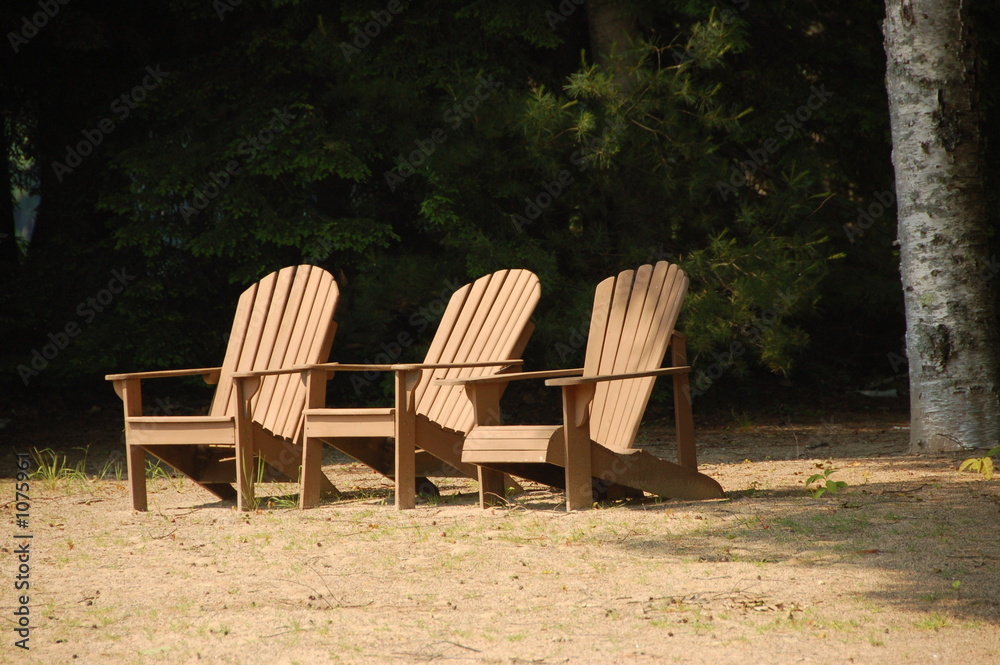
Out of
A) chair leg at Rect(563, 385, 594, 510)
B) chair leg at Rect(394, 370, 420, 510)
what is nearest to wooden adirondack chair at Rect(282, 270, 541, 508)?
chair leg at Rect(394, 370, 420, 510)

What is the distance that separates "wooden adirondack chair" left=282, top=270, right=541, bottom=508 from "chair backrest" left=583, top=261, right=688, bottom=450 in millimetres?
364

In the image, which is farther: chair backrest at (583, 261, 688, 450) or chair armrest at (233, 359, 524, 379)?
chair armrest at (233, 359, 524, 379)

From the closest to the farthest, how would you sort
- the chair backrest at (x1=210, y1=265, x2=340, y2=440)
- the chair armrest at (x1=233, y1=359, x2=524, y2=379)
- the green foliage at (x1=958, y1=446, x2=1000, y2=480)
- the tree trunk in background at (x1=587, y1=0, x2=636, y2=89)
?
1. the chair armrest at (x1=233, y1=359, x2=524, y2=379)
2. the green foliage at (x1=958, y1=446, x2=1000, y2=480)
3. the chair backrest at (x1=210, y1=265, x2=340, y2=440)
4. the tree trunk in background at (x1=587, y1=0, x2=636, y2=89)

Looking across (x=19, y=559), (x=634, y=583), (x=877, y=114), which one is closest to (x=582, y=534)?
(x=634, y=583)

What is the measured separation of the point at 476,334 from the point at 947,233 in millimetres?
2545

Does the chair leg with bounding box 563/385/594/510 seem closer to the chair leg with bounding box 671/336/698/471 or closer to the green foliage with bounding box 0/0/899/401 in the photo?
the chair leg with bounding box 671/336/698/471

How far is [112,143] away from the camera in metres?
8.75

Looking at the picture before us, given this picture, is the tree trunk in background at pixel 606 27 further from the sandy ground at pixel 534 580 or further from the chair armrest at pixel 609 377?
the sandy ground at pixel 534 580

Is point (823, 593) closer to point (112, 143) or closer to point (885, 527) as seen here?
point (885, 527)

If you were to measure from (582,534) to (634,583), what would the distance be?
712mm

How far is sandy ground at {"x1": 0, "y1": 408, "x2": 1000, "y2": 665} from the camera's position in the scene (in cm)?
254

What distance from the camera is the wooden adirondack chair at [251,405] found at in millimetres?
4648

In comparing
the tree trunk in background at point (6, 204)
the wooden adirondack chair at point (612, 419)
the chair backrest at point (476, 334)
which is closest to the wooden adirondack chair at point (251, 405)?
the chair backrest at point (476, 334)

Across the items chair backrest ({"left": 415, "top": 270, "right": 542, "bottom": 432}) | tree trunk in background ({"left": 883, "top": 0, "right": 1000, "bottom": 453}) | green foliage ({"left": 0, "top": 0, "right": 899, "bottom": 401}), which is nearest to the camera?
chair backrest ({"left": 415, "top": 270, "right": 542, "bottom": 432})
